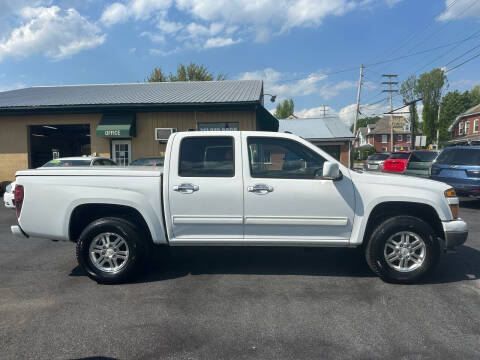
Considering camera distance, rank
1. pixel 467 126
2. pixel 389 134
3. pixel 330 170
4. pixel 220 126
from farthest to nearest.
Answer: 1. pixel 389 134
2. pixel 467 126
3. pixel 220 126
4. pixel 330 170

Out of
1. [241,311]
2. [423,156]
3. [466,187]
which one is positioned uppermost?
[423,156]

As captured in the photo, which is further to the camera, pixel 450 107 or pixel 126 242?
pixel 450 107

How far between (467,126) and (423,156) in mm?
31588

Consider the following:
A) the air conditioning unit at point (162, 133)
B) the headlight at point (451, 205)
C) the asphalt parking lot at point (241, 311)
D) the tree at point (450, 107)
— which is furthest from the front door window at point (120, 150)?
the tree at point (450, 107)

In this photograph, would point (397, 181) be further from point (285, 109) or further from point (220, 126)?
point (285, 109)

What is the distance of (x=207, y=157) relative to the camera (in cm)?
445

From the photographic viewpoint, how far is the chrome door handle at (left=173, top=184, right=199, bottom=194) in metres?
4.28

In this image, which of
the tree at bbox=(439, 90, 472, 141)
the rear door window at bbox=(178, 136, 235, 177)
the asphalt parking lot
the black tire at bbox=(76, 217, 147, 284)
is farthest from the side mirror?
the tree at bbox=(439, 90, 472, 141)

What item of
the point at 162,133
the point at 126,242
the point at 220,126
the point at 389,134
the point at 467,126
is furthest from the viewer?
the point at 389,134

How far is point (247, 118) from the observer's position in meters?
15.5

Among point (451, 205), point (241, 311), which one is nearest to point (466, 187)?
point (451, 205)

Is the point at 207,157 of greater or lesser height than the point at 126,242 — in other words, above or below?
above

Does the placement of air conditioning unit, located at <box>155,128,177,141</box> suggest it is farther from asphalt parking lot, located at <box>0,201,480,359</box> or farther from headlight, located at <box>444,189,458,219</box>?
headlight, located at <box>444,189,458,219</box>

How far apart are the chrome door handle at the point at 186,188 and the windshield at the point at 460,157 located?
29.4 feet
